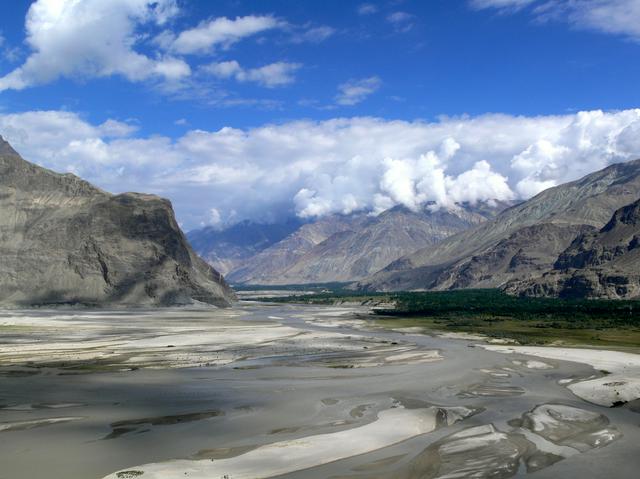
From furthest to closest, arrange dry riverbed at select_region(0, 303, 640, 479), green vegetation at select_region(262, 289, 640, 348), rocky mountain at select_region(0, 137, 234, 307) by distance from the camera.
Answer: rocky mountain at select_region(0, 137, 234, 307), green vegetation at select_region(262, 289, 640, 348), dry riverbed at select_region(0, 303, 640, 479)

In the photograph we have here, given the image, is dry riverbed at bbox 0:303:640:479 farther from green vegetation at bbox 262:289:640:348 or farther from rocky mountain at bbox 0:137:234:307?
rocky mountain at bbox 0:137:234:307

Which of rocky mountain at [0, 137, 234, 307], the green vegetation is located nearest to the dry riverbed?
the green vegetation

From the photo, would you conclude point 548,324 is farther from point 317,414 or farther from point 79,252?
point 79,252

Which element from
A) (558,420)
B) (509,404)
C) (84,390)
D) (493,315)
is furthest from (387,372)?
(493,315)

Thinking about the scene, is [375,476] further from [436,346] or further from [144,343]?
[144,343]

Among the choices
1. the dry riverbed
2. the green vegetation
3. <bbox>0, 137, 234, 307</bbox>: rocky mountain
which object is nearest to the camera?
the dry riverbed
